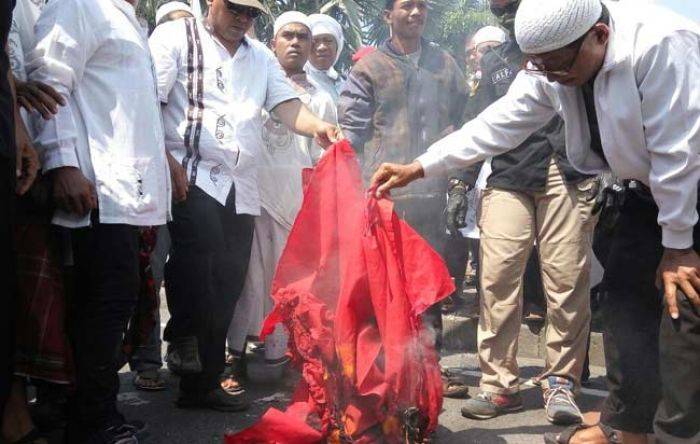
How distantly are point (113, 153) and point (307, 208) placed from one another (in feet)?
2.67

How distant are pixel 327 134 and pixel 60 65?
128cm

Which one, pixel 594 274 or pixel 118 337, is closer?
pixel 118 337

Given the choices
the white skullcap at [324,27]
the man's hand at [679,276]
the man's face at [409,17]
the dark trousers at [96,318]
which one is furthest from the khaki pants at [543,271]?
the white skullcap at [324,27]

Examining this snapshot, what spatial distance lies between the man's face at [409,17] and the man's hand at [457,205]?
37.7 inches

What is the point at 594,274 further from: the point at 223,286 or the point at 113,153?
the point at 113,153

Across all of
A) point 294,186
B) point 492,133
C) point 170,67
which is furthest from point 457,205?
point 170,67

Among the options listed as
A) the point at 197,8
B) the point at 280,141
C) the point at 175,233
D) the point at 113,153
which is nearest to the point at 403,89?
the point at 280,141

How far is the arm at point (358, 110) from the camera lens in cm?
506

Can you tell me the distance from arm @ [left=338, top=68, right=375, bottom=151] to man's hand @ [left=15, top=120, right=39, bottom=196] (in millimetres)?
2248

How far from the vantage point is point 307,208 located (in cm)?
371

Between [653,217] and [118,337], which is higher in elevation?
[653,217]

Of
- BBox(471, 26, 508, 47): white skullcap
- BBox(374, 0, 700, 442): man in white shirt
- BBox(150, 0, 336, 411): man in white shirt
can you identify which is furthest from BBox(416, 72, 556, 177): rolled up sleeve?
BBox(471, 26, 508, 47): white skullcap

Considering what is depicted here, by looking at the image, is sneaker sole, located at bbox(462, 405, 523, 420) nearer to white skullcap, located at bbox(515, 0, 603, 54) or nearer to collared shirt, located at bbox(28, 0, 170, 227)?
collared shirt, located at bbox(28, 0, 170, 227)

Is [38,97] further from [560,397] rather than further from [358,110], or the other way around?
[560,397]
